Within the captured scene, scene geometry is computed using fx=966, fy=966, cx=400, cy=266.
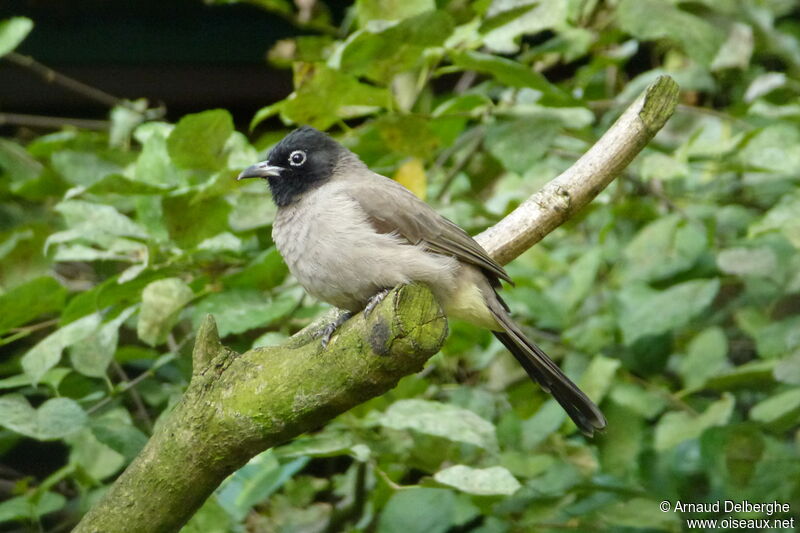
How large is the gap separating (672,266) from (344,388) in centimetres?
243

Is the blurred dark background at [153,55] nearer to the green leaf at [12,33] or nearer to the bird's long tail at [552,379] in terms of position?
the green leaf at [12,33]

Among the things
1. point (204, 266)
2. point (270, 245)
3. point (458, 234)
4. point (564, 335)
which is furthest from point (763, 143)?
point (204, 266)

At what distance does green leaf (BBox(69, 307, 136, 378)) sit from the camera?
3.29 meters

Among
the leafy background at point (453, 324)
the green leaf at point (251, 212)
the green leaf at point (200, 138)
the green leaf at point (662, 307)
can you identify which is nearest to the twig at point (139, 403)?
the leafy background at point (453, 324)

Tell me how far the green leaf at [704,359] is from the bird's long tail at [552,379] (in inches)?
40.7

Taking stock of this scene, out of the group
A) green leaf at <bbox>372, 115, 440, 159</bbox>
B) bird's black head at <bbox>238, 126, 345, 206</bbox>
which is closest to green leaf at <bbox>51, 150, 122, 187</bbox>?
bird's black head at <bbox>238, 126, 345, 206</bbox>

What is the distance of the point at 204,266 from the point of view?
3688 millimetres

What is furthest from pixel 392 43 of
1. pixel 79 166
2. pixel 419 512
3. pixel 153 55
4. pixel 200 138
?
pixel 153 55

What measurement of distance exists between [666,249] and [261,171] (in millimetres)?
1835

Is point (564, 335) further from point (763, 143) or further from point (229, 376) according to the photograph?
point (229, 376)

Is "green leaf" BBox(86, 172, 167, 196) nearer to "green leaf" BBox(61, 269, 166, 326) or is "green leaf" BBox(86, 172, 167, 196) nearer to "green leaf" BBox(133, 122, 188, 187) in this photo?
"green leaf" BBox(133, 122, 188, 187)

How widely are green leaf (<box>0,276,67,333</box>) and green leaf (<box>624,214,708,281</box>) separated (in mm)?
2424

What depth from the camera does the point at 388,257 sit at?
118 inches

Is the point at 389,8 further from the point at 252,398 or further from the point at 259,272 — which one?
the point at 252,398
